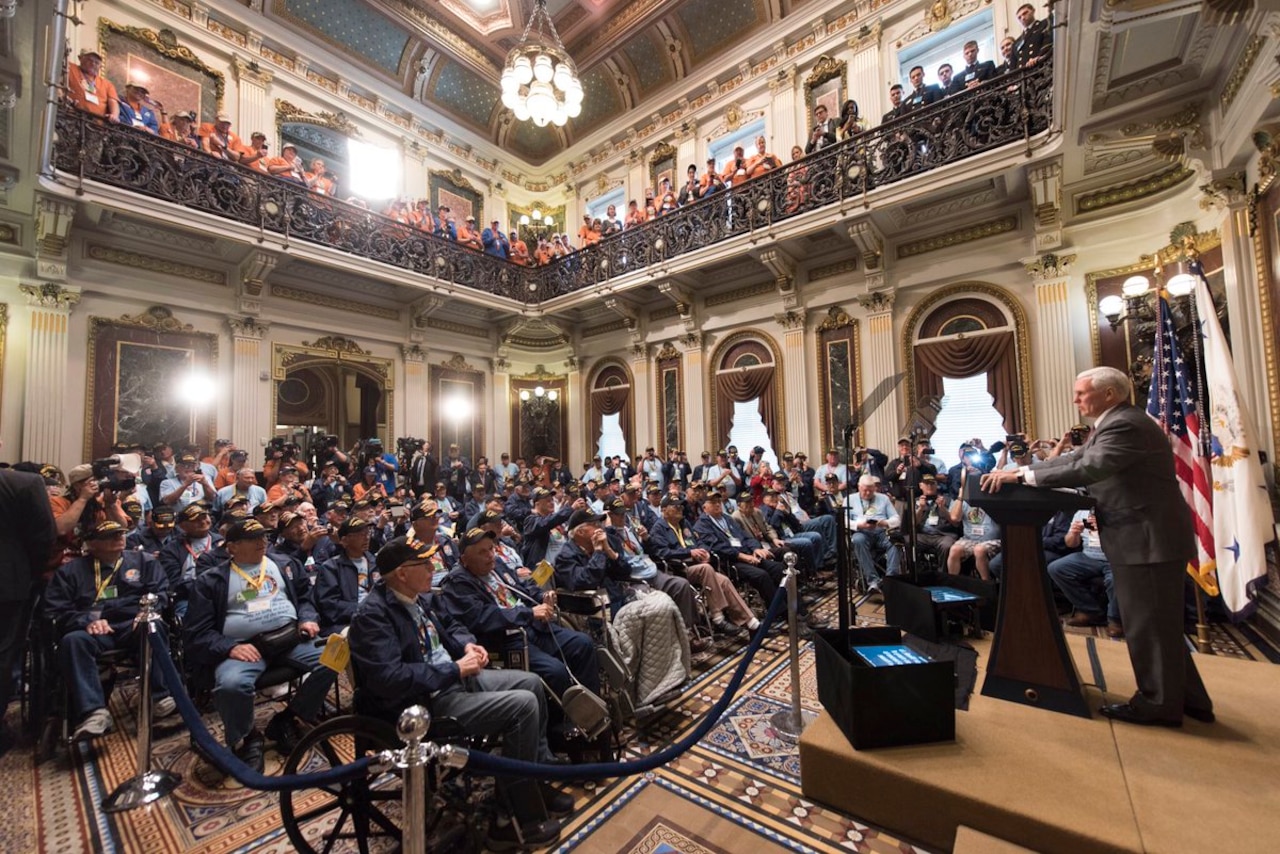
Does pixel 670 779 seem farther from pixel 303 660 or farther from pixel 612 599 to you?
pixel 303 660

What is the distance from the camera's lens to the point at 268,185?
9.00m

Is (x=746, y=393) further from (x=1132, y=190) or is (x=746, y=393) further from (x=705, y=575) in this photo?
(x=705, y=575)

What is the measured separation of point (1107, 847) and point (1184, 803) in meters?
0.46

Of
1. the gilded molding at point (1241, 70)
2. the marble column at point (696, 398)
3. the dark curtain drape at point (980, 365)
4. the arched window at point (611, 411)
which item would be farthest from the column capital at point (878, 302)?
the arched window at point (611, 411)

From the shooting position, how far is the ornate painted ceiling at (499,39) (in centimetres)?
1157

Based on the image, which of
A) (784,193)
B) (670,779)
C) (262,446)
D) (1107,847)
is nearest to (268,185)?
(262,446)

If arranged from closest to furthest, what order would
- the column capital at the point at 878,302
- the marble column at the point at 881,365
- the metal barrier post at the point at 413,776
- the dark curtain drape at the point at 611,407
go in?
the metal barrier post at the point at 413,776 < the marble column at the point at 881,365 < the column capital at the point at 878,302 < the dark curtain drape at the point at 611,407

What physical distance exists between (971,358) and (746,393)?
4.02 meters

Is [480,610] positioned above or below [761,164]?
below

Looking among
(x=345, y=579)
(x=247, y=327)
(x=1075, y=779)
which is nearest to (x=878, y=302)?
(x=1075, y=779)

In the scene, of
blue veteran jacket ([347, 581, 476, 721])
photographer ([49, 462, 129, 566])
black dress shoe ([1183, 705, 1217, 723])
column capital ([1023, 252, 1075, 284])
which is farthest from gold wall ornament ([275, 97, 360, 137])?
black dress shoe ([1183, 705, 1217, 723])

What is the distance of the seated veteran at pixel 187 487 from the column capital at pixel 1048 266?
11344mm

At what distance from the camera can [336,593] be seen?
379 cm

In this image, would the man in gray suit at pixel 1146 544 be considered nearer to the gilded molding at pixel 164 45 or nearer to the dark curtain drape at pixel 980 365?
the dark curtain drape at pixel 980 365
